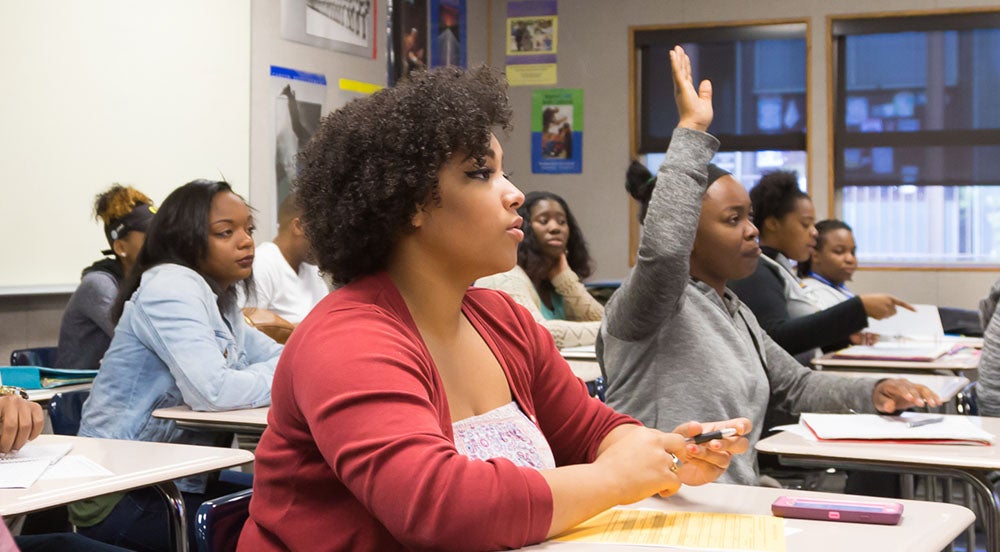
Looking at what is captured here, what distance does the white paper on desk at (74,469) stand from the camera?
1.91 m

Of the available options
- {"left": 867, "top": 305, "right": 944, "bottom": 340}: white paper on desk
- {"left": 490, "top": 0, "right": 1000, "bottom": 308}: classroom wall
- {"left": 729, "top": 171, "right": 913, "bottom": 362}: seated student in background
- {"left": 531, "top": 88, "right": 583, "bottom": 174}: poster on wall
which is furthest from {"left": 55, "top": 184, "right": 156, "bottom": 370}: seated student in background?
{"left": 531, "top": 88, "right": 583, "bottom": 174}: poster on wall

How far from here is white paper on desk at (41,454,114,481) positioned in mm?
1912

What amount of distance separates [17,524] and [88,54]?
9.71 ft

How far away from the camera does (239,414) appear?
2.80 metres

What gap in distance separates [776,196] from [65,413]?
10.6 feet

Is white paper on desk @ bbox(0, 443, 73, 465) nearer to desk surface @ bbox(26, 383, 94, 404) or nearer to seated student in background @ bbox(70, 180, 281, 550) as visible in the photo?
seated student in background @ bbox(70, 180, 281, 550)

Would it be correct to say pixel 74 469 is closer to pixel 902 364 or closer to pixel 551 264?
pixel 902 364

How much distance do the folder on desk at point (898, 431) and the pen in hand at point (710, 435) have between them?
2.37ft

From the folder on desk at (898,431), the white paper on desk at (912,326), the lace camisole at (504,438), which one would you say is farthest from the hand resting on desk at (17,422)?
the white paper on desk at (912,326)

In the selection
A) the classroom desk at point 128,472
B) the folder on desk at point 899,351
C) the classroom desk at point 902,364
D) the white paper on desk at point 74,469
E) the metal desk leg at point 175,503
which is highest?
the white paper on desk at point 74,469

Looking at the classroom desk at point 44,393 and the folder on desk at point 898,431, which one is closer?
the folder on desk at point 898,431

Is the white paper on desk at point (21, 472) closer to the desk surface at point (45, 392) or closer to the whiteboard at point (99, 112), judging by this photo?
the desk surface at point (45, 392)

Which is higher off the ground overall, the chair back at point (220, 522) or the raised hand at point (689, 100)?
the raised hand at point (689, 100)

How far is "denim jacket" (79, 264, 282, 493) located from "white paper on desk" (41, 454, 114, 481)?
2.30 ft
